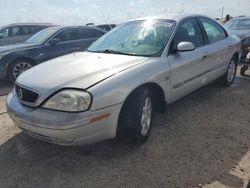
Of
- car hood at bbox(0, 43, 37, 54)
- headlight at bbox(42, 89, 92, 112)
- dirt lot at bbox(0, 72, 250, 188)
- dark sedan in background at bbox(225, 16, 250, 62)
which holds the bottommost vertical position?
dark sedan in background at bbox(225, 16, 250, 62)

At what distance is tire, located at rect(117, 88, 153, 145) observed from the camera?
311 cm

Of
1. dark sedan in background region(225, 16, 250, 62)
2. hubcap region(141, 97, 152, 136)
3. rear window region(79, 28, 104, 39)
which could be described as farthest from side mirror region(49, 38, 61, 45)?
dark sedan in background region(225, 16, 250, 62)

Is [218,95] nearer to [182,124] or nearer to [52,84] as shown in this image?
[182,124]

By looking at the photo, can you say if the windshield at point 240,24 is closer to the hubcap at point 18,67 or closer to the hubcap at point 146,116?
the hubcap at point 18,67

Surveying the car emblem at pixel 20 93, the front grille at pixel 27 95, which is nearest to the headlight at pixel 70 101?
the front grille at pixel 27 95

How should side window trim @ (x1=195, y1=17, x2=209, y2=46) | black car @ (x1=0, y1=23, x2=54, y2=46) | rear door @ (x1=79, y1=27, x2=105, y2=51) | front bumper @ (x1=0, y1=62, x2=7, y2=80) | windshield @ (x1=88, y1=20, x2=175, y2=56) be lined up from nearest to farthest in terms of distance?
windshield @ (x1=88, y1=20, x2=175, y2=56) → side window trim @ (x1=195, y1=17, x2=209, y2=46) → front bumper @ (x1=0, y1=62, x2=7, y2=80) → rear door @ (x1=79, y1=27, x2=105, y2=51) → black car @ (x1=0, y1=23, x2=54, y2=46)

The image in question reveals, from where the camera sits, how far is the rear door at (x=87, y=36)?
796cm

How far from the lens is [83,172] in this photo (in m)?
2.90

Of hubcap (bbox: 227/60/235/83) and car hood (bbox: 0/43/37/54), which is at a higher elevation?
car hood (bbox: 0/43/37/54)

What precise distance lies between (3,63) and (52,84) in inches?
172

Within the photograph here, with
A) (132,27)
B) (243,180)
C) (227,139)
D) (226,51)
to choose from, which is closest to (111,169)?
(243,180)

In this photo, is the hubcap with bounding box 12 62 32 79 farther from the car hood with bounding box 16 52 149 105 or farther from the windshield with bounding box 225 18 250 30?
the windshield with bounding box 225 18 250 30

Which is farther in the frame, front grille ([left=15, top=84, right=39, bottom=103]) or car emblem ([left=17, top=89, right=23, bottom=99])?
car emblem ([left=17, top=89, right=23, bottom=99])

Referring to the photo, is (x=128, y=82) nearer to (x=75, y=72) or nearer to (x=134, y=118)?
(x=134, y=118)
